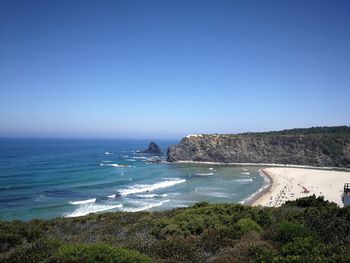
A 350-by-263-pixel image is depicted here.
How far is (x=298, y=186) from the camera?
187 ft

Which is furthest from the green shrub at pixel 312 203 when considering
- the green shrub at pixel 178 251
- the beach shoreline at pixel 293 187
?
the beach shoreline at pixel 293 187

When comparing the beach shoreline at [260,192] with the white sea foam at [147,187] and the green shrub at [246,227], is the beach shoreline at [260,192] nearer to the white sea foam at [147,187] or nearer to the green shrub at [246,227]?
the white sea foam at [147,187]

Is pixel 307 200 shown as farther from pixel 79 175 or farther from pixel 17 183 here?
pixel 79 175

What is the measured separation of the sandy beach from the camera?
147 feet

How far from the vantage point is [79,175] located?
6391 cm

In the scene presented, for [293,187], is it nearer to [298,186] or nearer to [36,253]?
[298,186]

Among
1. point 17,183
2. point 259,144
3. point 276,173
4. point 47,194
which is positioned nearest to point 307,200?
point 47,194

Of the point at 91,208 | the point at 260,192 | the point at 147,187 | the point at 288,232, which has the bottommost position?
the point at 91,208

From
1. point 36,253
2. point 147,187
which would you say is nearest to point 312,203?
point 36,253

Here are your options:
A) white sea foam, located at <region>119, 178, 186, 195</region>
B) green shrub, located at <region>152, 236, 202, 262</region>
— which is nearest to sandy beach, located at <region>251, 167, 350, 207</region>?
white sea foam, located at <region>119, 178, 186, 195</region>

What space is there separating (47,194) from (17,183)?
9974 millimetres

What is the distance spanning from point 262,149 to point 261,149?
0.30 metres

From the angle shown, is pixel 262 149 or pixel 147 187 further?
pixel 262 149

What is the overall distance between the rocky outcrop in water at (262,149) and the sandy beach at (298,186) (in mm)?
20541
